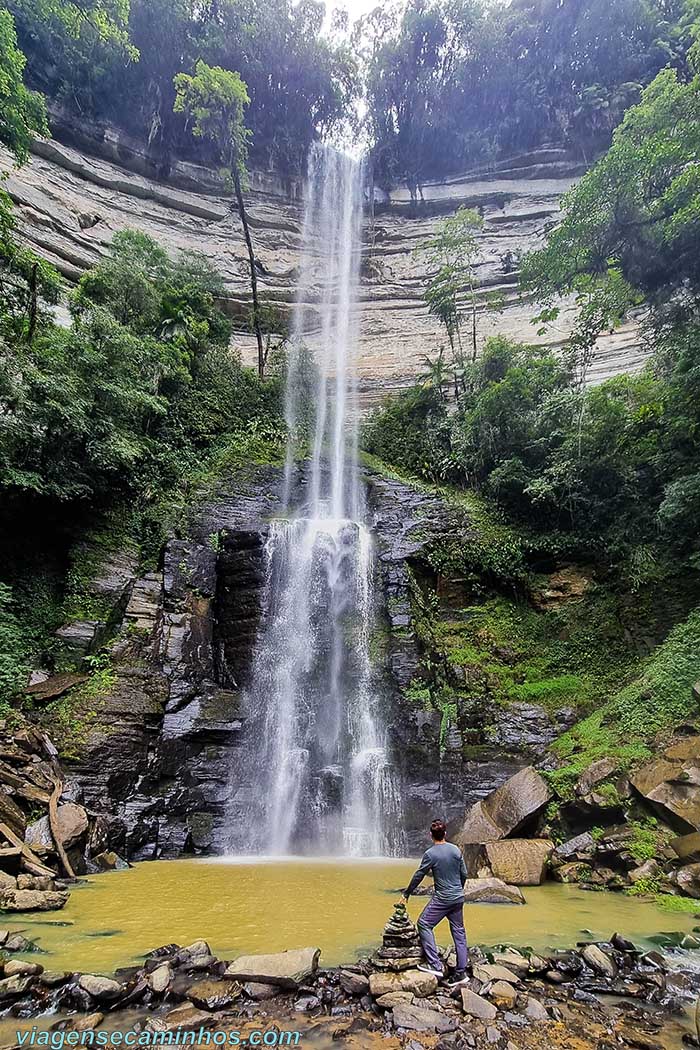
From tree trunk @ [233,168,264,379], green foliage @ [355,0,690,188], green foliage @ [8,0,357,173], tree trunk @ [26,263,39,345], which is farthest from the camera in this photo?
green foliage @ [355,0,690,188]

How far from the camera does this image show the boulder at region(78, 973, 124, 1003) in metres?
3.23

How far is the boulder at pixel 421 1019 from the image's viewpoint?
3051mm

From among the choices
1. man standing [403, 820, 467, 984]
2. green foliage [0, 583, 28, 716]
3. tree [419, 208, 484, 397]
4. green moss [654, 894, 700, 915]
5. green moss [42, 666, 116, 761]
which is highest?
tree [419, 208, 484, 397]

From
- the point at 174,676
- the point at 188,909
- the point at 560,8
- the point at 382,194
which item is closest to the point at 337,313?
the point at 382,194

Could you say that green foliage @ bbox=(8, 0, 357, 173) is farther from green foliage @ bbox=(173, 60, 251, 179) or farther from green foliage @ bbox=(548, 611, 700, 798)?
green foliage @ bbox=(548, 611, 700, 798)

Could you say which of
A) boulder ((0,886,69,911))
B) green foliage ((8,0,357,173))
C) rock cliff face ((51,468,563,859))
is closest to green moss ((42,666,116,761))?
rock cliff face ((51,468,563,859))

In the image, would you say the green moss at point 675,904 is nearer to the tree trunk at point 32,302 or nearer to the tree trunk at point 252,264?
the tree trunk at point 32,302

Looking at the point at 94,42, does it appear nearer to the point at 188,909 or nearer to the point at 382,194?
the point at 382,194

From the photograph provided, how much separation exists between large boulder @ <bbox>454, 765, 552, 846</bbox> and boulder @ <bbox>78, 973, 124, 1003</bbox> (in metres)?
5.59

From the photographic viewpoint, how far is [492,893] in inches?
243

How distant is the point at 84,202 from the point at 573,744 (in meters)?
27.2

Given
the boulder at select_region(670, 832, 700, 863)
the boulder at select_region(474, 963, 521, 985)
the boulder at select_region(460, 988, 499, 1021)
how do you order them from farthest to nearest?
the boulder at select_region(670, 832, 700, 863) → the boulder at select_region(474, 963, 521, 985) → the boulder at select_region(460, 988, 499, 1021)

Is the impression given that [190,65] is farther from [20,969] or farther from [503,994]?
[503,994]

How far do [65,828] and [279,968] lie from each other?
5.53m
